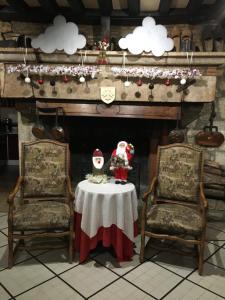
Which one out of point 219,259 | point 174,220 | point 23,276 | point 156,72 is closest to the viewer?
point 23,276

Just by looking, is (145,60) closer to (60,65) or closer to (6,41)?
(60,65)

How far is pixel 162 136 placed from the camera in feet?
11.7

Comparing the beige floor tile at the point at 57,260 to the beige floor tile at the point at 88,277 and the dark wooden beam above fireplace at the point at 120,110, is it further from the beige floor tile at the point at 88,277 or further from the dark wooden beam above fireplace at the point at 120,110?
the dark wooden beam above fireplace at the point at 120,110

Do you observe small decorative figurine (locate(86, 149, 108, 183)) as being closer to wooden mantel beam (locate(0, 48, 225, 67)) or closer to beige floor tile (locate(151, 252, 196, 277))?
beige floor tile (locate(151, 252, 196, 277))

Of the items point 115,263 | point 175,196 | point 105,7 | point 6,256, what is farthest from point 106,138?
point 6,256

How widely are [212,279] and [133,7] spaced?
289cm

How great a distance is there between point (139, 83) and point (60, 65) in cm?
95

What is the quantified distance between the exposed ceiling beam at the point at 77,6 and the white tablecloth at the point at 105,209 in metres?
2.09

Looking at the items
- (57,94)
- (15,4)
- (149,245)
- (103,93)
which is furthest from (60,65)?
(149,245)

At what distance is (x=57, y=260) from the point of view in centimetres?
236

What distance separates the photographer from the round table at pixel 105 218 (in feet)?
7.39

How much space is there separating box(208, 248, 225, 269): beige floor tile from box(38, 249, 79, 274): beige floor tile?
1247 millimetres

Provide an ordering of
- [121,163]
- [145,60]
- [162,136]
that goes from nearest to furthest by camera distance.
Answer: [121,163], [145,60], [162,136]

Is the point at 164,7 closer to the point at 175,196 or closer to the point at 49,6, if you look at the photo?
the point at 49,6
